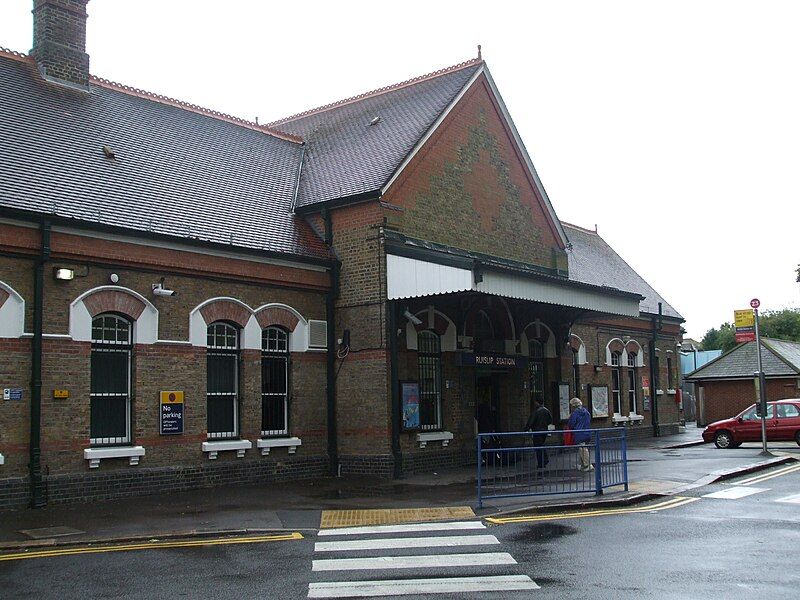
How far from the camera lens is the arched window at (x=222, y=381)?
59.5 ft

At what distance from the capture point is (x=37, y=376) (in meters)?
14.9

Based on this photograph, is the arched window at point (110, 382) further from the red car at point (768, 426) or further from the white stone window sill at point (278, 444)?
the red car at point (768, 426)

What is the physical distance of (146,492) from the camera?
642 inches

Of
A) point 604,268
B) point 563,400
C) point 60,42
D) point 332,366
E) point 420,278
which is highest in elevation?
point 60,42

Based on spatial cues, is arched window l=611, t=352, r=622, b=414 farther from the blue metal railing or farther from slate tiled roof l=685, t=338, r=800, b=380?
the blue metal railing

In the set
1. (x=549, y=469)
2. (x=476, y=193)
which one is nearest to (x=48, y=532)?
(x=549, y=469)

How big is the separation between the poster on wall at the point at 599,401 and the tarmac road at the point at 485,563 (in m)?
17.6

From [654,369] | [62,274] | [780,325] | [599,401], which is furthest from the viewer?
[780,325]

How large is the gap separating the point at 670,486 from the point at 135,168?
43.1 feet

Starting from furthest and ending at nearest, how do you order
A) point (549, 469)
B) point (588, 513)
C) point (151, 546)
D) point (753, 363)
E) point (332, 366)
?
1. point (753, 363)
2. point (332, 366)
3. point (549, 469)
4. point (588, 513)
5. point (151, 546)

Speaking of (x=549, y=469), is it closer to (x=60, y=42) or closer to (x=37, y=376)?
(x=37, y=376)

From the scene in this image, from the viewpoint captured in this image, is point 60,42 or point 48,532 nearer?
point 48,532

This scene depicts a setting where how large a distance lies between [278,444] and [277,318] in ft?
9.28

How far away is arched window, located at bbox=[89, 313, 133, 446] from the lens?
52.9 feet
